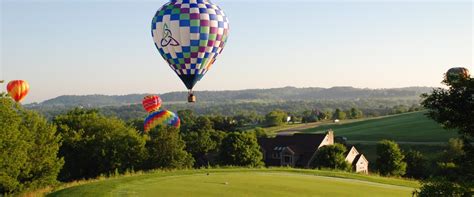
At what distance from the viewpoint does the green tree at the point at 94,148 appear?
5266 centimetres

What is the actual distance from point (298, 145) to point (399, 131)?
1888 inches

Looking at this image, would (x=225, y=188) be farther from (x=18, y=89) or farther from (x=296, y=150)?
(x=296, y=150)

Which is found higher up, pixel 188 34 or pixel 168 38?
pixel 188 34

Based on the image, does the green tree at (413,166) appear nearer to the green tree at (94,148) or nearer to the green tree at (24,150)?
the green tree at (94,148)

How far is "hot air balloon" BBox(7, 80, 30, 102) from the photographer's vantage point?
71500mm

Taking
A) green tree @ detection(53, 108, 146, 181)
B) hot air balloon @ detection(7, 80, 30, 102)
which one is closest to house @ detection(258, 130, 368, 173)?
green tree @ detection(53, 108, 146, 181)

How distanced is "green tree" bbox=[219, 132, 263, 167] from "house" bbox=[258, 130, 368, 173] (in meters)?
14.3

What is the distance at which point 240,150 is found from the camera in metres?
65.7

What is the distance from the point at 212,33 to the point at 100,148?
25.0 meters

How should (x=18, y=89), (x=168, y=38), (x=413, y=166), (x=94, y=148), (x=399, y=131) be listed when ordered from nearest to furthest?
(x=168, y=38) → (x=94, y=148) → (x=413, y=166) → (x=18, y=89) → (x=399, y=131)

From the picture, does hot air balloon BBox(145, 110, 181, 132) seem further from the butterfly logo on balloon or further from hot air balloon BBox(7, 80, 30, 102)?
the butterfly logo on balloon

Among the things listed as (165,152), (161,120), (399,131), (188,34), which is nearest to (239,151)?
(165,152)

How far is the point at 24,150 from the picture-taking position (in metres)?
34.8

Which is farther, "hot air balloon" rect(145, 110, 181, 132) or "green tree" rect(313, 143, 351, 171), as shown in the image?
"hot air balloon" rect(145, 110, 181, 132)
